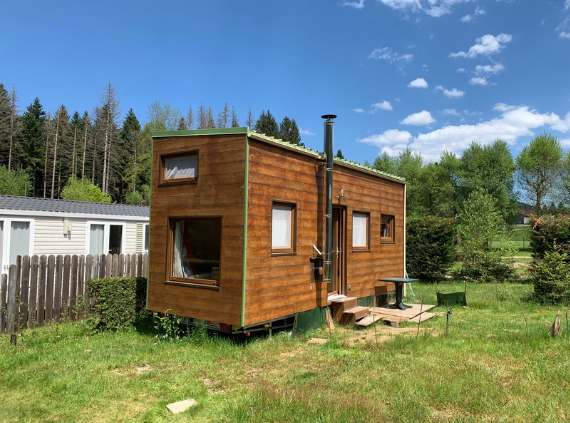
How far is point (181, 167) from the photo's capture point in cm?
718

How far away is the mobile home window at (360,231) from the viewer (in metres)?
9.53

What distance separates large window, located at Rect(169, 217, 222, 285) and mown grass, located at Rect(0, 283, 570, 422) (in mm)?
1118

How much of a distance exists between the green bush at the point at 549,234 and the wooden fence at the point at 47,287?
44.3 feet

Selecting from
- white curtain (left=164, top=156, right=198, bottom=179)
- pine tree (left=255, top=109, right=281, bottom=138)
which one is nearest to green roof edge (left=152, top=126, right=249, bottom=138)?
white curtain (left=164, top=156, right=198, bottom=179)

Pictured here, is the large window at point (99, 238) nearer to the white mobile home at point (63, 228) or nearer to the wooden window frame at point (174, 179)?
the white mobile home at point (63, 228)

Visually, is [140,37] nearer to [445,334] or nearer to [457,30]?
[457,30]

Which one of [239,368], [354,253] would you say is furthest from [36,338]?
[354,253]

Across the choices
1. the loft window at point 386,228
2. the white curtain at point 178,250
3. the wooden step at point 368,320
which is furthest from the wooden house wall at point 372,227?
the white curtain at point 178,250

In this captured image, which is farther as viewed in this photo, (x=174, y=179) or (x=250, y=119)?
(x=250, y=119)

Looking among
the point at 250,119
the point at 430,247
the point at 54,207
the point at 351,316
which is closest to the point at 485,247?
the point at 430,247

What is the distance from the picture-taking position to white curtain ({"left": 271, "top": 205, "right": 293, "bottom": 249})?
6930 millimetres

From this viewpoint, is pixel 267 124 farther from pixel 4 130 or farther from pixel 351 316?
pixel 351 316

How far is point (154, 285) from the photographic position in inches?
287

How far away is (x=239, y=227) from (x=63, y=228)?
9.09 m
